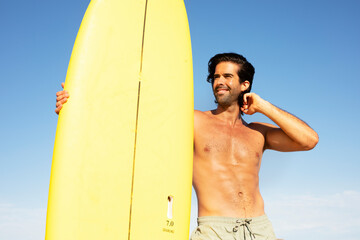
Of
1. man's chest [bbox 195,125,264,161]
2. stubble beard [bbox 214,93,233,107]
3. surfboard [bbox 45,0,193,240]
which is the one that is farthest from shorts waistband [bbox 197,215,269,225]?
stubble beard [bbox 214,93,233,107]

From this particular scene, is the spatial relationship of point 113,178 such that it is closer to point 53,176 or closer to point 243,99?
point 53,176

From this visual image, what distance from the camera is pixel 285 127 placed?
386cm

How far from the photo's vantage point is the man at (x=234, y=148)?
3557 millimetres

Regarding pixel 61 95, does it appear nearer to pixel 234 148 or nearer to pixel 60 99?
pixel 60 99

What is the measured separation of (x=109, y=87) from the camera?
11.1 feet

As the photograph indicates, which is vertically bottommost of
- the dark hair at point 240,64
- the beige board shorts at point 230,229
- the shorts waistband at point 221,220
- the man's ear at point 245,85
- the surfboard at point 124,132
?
the beige board shorts at point 230,229

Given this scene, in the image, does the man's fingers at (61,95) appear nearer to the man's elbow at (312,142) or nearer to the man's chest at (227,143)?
the man's chest at (227,143)

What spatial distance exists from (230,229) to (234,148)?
0.77 meters

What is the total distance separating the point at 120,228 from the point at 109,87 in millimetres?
1109

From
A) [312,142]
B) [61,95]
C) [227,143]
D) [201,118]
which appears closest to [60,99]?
[61,95]

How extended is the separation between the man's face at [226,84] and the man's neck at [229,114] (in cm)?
5

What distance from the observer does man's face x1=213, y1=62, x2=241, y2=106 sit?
407 cm

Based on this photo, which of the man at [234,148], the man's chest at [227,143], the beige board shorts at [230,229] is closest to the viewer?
the beige board shorts at [230,229]

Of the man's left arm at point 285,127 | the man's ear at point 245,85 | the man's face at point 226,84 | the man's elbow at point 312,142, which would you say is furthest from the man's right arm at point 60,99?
the man's elbow at point 312,142
